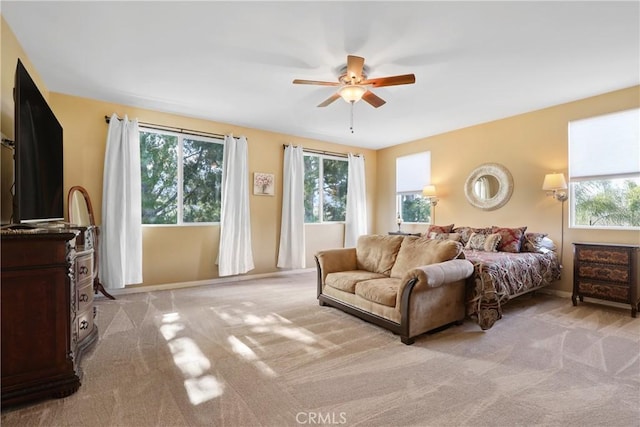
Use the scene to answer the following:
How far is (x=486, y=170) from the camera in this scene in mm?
5008

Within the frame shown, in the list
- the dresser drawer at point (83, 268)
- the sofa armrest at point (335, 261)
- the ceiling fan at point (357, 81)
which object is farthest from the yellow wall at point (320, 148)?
the ceiling fan at point (357, 81)

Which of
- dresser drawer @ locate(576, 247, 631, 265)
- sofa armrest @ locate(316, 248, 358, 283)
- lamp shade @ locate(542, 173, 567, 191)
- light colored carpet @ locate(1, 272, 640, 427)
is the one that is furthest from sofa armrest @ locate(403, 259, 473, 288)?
lamp shade @ locate(542, 173, 567, 191)

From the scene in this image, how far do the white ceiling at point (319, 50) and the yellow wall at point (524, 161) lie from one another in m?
0.23

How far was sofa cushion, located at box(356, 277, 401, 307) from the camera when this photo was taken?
2.81 metres

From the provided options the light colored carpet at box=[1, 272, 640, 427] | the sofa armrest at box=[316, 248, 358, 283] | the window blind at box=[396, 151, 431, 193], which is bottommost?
the light colored carpet at box=[1, 272, 640, 427]

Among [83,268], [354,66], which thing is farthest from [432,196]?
[83,268]

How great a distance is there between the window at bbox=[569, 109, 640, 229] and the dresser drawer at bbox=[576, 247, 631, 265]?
580 mm

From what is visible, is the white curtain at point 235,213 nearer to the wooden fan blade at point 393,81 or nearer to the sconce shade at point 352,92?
the sconce shade at point 352,92

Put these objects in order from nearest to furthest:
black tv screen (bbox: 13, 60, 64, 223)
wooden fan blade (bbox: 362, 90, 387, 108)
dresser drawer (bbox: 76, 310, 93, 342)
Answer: black tv screen (bbox: 13, 60, 64, 223)
dresser drawer (bbox: 76, 310, 93, 342)
wooden fan blade (bbox: 362, 90, 387, 108)

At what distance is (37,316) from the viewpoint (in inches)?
71.0

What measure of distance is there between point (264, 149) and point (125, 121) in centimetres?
214

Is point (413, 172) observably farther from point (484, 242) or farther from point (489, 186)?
point (484, 242)

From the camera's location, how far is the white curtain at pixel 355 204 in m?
6.55

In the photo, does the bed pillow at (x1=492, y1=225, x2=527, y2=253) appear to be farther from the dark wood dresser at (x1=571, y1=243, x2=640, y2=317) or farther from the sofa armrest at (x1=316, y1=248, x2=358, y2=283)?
the sofa armrest at (x1=316, y1=248, x2=358, y2=283)
